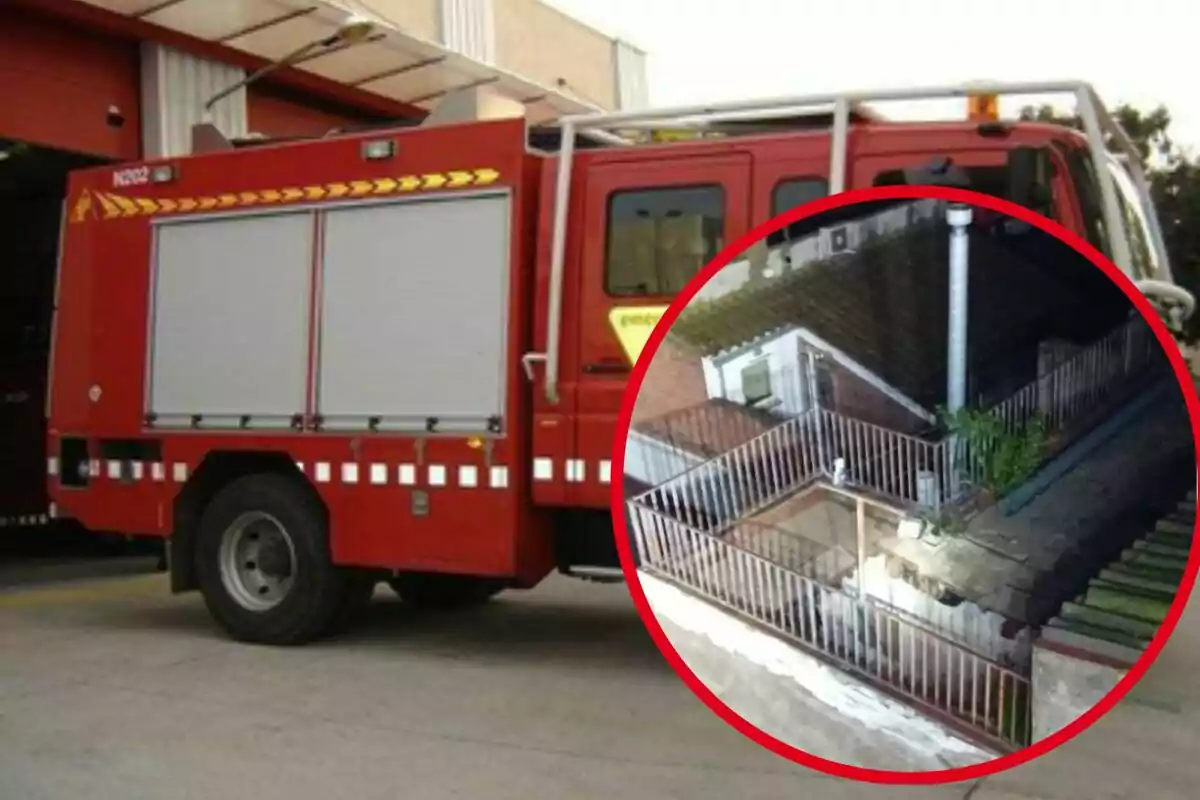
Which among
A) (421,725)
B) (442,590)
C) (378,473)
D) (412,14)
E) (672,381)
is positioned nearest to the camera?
(672,381)

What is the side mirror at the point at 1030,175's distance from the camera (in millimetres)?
4539

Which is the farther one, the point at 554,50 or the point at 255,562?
the point at 554,50

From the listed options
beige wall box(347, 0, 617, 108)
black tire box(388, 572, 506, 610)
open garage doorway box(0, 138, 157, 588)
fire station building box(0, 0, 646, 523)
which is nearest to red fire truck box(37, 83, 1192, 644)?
black tire box(388, 572, 506, 610)

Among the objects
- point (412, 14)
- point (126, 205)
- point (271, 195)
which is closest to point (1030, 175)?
point (271, 195)

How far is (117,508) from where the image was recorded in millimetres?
8352

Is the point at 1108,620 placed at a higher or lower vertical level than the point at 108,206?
lower

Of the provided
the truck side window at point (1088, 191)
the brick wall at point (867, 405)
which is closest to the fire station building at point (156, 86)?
the truck side window at point (1088, 191)

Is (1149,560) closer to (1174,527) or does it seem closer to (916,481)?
(1174,527)

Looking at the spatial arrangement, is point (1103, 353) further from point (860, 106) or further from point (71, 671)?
point (71, 671)

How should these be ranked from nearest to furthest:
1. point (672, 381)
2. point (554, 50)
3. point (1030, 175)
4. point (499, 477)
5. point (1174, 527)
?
1. point (1174, 527)
2. point (672, 381)
3. point (1030, 175)
4. point (499, 477)
5. point (554, 50)

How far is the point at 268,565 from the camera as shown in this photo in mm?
7891

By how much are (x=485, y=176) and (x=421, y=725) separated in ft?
9.08

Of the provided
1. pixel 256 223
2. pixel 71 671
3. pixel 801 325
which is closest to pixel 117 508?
pixel 71 671

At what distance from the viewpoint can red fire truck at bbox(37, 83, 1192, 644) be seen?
244 inches
